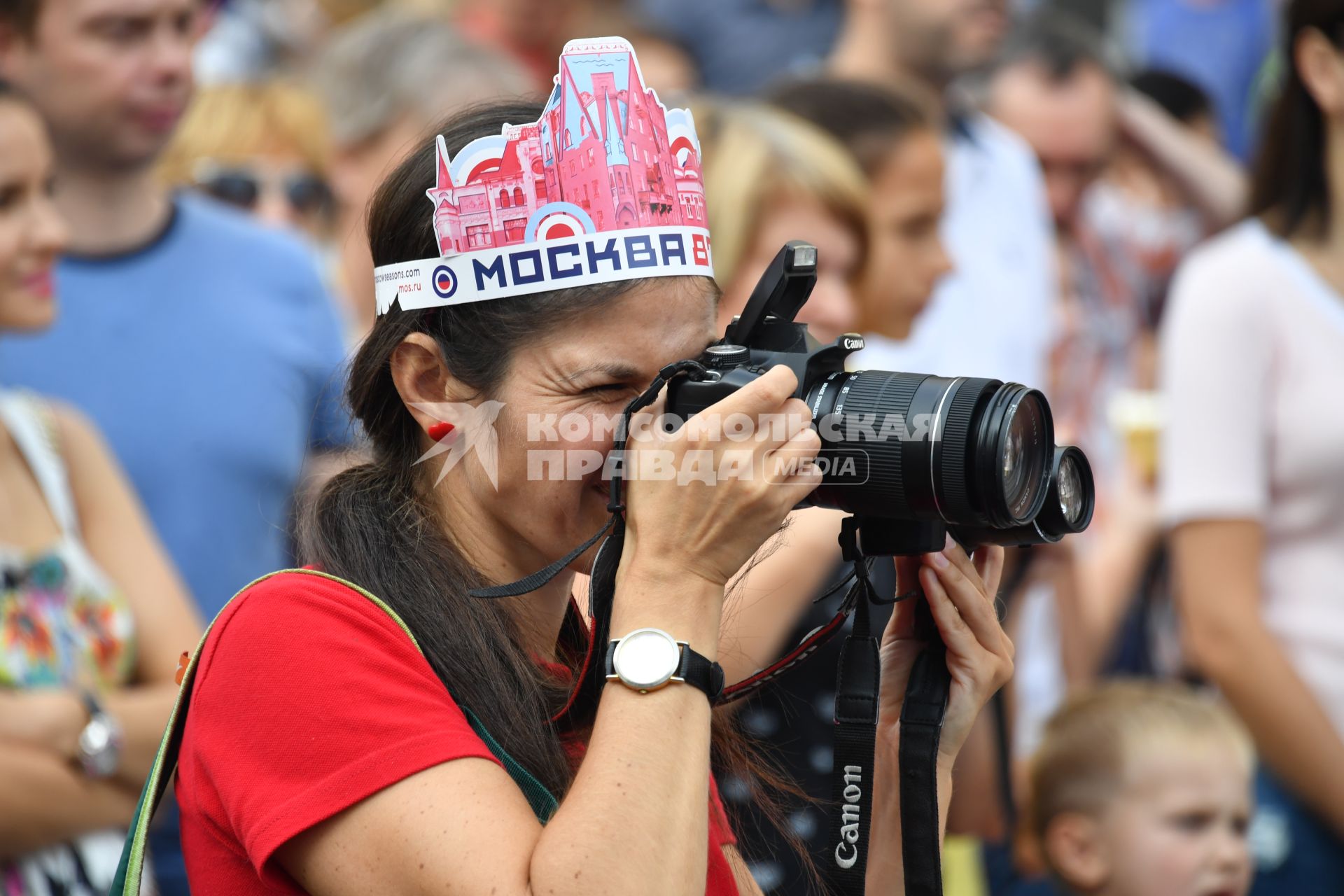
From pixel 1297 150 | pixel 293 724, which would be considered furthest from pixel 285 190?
pixel 293 724

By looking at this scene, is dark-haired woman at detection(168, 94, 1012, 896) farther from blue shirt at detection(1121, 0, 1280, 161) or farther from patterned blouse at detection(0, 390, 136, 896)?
blue shirt at detection(1121, 0, 1280, 161)

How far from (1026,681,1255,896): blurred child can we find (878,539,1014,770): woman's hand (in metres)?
1.10

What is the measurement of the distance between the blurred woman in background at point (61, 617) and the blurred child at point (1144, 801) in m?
1.58

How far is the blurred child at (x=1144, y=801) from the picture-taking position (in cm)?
281

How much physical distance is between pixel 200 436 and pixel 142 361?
0.67 ft

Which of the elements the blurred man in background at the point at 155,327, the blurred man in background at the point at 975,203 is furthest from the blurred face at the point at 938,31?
the blurred man in background at the point at 155,327

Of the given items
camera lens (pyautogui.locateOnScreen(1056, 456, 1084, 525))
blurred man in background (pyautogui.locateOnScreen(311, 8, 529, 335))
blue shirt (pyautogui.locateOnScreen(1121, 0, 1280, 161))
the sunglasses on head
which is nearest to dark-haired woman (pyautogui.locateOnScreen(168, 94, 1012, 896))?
camera lens (pyautogui.locateOnScreen(1056, 456, 1084, 525))

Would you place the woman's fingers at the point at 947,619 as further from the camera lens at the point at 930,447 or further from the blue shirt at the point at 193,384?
the blue shirt at the point at 193,384

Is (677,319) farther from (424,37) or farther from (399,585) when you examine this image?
(424,37)

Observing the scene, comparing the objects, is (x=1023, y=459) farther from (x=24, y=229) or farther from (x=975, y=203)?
(x=975, y=203)

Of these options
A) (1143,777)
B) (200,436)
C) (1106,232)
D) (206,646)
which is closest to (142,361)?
(200,436)

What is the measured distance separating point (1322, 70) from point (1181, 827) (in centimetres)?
153

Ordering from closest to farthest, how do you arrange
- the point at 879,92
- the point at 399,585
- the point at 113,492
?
the point at 399,585, the point at 113,492, the point at 879,92

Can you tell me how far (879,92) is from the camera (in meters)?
3.58
